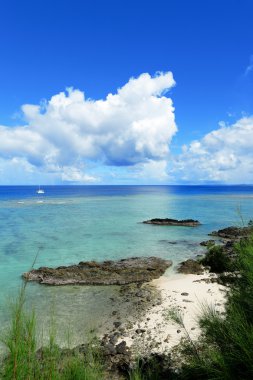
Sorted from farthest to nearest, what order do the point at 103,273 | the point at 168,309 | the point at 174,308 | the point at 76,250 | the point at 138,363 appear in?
the point at 76,250 < the point at 103,273 < the point at 168,309 < the point at 174,308 < the point at 138,363

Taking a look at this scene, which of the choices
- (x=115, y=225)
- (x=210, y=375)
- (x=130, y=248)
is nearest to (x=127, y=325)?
(x=210, y=375)

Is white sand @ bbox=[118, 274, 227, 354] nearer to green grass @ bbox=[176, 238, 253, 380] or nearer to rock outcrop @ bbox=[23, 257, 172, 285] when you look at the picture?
green grass @ bbox=[176, 238, 253, 380]

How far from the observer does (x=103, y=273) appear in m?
20.8

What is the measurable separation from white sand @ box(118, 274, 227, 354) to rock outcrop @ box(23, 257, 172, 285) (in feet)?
4.28

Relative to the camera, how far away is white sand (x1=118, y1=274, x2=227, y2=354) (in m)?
11.2

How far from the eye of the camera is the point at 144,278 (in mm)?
20062

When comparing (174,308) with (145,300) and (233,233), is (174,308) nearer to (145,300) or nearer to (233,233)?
(145,300)

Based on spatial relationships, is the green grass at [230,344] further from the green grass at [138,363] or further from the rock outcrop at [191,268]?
the rock outcrop at [191,268]

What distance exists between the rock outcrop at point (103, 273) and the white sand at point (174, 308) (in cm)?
131

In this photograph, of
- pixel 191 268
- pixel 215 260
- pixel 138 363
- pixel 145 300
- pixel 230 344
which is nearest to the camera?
pixel 138 363

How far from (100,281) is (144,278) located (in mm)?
2852

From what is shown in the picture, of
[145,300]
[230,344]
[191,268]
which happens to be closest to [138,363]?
[230,344]

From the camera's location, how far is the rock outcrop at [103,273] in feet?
64.0

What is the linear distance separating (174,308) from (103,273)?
905 centimetres
